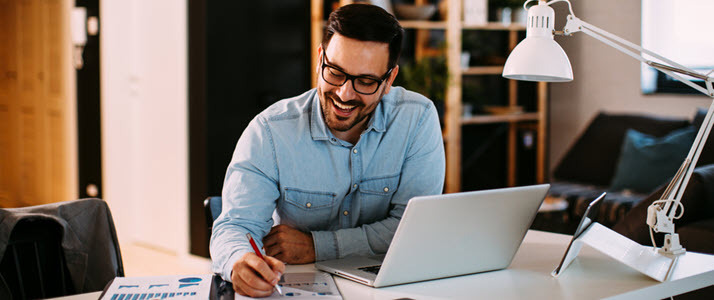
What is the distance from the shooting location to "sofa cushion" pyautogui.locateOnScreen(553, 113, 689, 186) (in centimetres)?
466

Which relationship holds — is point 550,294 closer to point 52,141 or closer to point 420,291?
point 420,291

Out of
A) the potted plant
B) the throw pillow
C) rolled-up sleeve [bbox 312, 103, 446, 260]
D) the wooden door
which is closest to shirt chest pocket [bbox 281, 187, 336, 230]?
rolled-up sleeve [bbox 312, 103, 446, 260]

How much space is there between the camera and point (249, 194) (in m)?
1.72

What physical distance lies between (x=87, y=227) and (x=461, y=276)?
91 centimetres

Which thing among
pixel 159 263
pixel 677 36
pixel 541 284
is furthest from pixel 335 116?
pixel 677 36

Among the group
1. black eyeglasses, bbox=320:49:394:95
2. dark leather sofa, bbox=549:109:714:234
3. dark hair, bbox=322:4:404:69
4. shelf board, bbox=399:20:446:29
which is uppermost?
shelf board, bbox=399:20:446:29

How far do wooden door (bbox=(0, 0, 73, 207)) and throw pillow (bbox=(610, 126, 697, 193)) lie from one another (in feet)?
12.0

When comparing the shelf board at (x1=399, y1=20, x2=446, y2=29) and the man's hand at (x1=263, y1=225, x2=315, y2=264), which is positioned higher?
the shelf board at (x1=399, y1=20, x2=446, y2=29)

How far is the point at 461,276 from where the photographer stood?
5.08 feet

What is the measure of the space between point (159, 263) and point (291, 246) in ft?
9.31

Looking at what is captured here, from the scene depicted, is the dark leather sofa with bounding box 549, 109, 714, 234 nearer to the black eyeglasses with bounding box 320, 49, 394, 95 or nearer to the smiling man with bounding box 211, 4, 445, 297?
the smiling man with bounding box 211, 4, 445, 297

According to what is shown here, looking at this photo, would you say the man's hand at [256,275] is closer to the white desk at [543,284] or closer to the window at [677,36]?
the white desk at [543,284]

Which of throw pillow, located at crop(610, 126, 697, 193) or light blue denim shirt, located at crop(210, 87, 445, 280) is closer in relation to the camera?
light blue denim shirt, located at crop(210, 87, 445, 280)

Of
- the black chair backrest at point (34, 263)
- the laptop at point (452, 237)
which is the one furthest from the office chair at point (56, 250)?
the laptop at point (452, 237)
